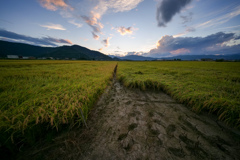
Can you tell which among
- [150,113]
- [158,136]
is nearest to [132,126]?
[158,136]

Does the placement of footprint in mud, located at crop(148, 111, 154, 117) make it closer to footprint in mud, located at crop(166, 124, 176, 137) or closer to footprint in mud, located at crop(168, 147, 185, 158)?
footprint in mud, located at crop(166, 124, 176, 137)

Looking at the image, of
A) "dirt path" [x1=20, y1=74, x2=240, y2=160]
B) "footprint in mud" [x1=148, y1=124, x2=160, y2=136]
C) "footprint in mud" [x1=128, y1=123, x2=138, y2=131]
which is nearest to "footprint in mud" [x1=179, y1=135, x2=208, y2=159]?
"dirt path" [x1=20, y1=74, x2=240, y2=160]

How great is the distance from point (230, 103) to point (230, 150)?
46.7 inches

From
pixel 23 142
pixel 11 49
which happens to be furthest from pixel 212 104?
pixel 11 49

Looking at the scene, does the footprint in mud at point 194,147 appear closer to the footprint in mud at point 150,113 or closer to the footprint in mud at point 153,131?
the footprint in mud at point 153,131

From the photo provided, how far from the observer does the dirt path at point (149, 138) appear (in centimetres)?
123

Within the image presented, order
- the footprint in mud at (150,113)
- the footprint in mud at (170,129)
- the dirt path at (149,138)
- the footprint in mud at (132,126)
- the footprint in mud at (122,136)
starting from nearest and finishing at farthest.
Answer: the dirt path at (149,138) → the footprint in mud at (122,136) → the footprint in mud at (170,129) → the footprint in mud at (132,126) → the footprint in mud at (150,113)

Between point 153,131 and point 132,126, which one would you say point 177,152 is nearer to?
point 153,131

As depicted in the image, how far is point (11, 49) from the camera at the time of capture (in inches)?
6811

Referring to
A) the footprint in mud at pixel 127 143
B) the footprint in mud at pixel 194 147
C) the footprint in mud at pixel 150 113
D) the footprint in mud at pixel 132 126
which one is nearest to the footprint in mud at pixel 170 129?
the footprint in mud at pixel 194 147

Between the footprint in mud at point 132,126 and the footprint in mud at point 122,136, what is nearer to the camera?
the footprint in mud at point 122,136

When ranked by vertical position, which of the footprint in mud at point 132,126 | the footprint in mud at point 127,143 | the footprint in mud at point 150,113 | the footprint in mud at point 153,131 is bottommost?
Result: the footprint in mud at point 132,126

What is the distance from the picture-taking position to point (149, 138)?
1468 millimetres

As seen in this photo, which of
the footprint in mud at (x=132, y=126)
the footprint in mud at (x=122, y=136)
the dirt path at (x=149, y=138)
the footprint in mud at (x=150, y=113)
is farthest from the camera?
the footprint in mud at (x=150, y=113)
